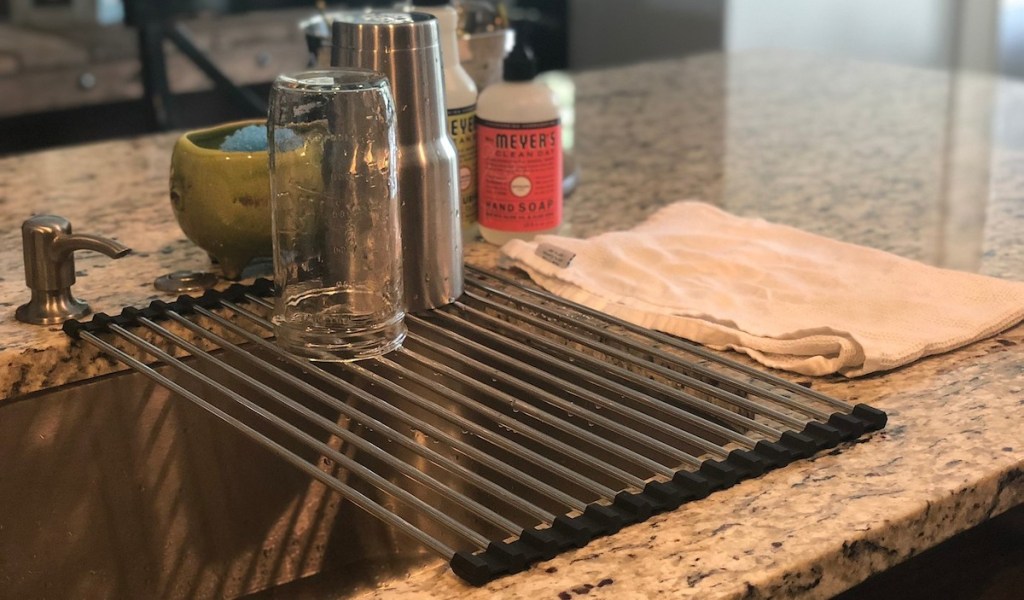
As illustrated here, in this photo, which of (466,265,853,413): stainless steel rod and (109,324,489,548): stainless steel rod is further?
(466,265,853,413): stainless steel rod

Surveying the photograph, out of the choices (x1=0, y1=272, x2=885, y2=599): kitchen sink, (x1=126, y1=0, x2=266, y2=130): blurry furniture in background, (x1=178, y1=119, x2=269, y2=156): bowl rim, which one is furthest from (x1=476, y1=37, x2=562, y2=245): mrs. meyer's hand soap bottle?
(x1=126, y1=0, x2=266, y2=130): blurry furniture in background

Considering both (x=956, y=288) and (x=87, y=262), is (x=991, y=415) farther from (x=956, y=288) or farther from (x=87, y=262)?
(x=87, y=262)

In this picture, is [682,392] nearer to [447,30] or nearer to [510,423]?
[510,423]

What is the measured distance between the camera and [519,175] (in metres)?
1.20

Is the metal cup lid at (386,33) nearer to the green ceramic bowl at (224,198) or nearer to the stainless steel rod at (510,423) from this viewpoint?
the green ceramic bowl at (224,198)

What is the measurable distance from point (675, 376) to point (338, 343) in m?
0.26

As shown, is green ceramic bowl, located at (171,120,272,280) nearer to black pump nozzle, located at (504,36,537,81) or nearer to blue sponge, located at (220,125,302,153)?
blue sponge, located at (220,125,302,153)

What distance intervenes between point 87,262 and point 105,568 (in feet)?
1.11

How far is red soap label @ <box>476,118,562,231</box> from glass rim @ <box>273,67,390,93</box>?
0.22 metres

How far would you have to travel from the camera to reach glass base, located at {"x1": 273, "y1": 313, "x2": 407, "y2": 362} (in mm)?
970

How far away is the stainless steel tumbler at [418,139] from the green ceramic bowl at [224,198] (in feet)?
0.44

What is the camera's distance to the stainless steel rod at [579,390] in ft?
2.65

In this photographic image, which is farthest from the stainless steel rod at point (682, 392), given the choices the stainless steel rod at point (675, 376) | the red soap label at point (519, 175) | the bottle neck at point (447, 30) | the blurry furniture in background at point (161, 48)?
the blurry furniture in background at point (161, 48)

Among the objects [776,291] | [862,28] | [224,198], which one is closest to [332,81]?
[224,198]
